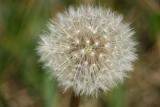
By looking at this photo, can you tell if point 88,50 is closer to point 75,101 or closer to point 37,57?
point 75,101

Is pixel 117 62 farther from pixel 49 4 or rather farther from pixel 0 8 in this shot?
pixel 0 8

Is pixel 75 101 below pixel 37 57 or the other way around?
below

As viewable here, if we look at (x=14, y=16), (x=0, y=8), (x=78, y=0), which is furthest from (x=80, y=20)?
(x=0, y=8)

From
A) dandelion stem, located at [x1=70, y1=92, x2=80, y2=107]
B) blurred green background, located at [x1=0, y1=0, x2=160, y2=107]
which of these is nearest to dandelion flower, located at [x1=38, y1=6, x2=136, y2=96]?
dandelion stem, located at [x1=70, y1=92, x2=80, y2=107]

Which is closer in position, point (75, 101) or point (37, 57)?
point (75, 101)

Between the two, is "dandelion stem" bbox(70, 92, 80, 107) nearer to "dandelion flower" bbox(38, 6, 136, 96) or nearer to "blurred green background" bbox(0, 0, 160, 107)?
"dandelion flower" bbox(38, 6, 136, 96)

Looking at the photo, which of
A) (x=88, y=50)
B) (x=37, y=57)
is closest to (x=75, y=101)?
(x=88, y=50)

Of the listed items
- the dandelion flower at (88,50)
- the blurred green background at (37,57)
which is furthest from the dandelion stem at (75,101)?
the blurred green background at (37,57)
